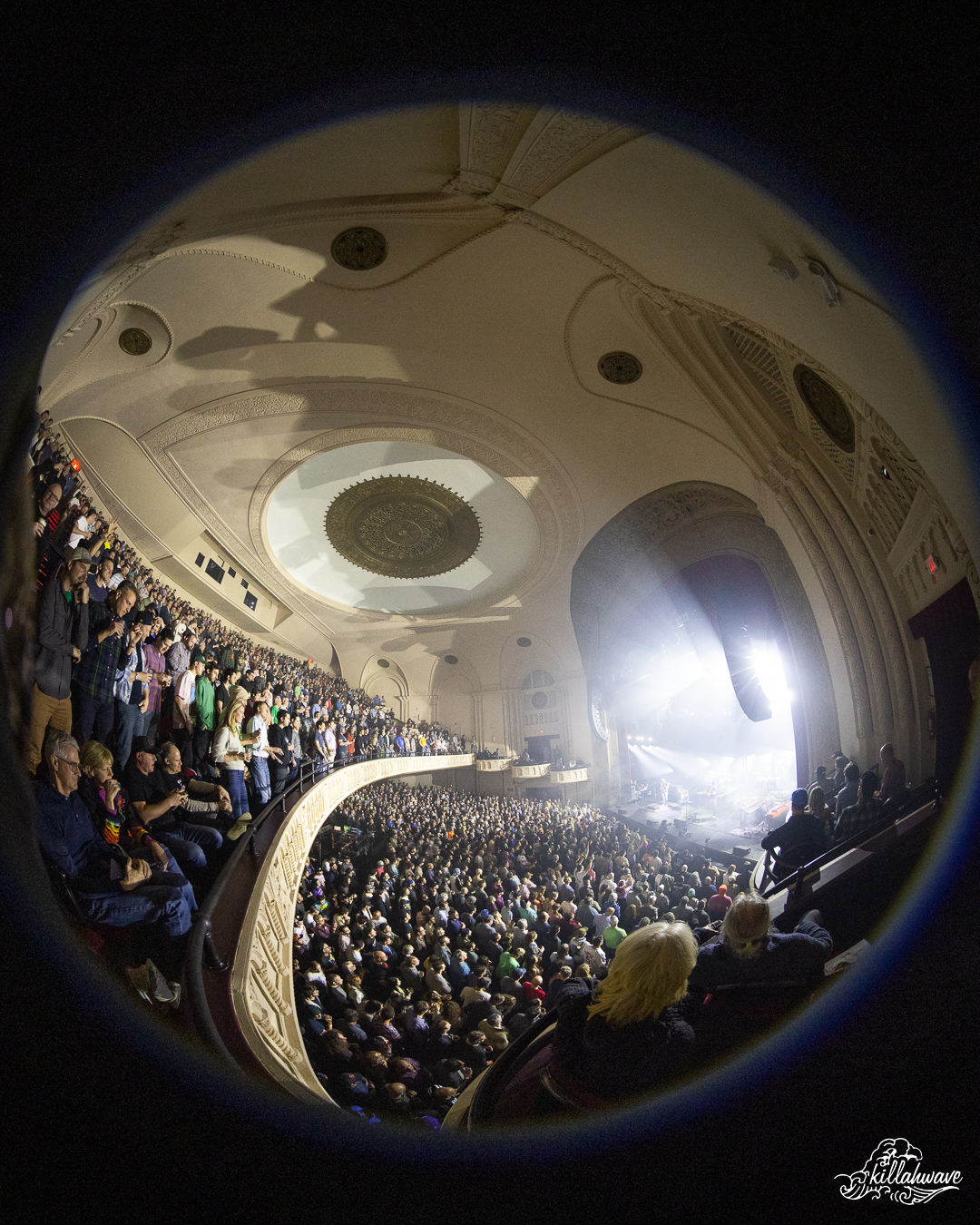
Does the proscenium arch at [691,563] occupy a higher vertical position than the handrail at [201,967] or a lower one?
higher

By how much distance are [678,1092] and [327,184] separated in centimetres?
373

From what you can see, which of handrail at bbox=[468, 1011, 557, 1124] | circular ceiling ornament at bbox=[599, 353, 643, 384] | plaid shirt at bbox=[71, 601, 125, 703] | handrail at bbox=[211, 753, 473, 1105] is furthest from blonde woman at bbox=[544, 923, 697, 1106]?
circular ceiling ornament at bbox=[599, 353, 643, 384]

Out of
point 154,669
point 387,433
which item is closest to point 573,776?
point 387,433

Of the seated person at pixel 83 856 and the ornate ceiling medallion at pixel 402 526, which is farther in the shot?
the ornate ceiling medallion at pixel 402 526

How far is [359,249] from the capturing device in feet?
→ 12.3

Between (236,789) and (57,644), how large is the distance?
2.85 metres

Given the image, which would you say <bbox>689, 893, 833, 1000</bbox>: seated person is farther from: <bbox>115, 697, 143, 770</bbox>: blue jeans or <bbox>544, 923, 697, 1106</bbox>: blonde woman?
<bbox>115, 697, 143, 770</bbox>: blue jeans

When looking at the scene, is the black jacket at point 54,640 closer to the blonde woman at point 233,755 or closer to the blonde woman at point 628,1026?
the blonde woman at point 628,1026

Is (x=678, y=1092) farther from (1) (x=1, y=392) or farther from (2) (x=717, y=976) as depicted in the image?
(1) (x=1, y=392)

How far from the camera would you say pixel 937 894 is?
84 centimetres

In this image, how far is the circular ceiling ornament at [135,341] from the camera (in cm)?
409

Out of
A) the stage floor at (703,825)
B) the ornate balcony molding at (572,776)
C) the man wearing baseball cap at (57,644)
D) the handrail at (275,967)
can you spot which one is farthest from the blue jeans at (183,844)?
the ornate balcony molding at (572,776)

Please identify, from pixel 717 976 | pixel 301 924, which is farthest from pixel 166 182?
pixel 301 924

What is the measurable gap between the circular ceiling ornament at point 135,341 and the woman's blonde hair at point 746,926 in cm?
573
